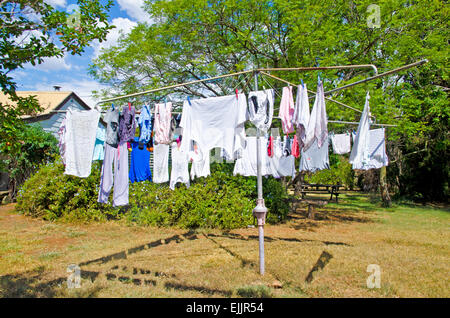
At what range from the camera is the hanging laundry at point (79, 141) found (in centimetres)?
555

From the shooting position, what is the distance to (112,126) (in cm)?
511

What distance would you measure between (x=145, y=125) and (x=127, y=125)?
13.1 inches

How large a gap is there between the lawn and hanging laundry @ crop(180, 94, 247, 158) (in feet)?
6.67

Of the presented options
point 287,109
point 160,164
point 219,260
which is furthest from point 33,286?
point 287,109

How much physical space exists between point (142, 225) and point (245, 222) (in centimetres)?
286

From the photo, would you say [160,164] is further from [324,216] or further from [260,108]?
[324,216]

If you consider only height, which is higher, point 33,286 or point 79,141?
point 79,141

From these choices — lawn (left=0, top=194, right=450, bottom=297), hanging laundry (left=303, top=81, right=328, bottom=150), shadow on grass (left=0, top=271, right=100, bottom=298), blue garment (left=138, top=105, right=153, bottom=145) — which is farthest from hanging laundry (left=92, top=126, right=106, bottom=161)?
hanging laundry (left=303, top=81, right=328, bottom=150)

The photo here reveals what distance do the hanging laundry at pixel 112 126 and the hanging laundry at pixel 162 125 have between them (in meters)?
0.66

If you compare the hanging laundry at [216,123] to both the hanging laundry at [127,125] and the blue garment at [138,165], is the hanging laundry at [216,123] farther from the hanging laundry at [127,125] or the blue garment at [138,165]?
the blue garment at [138,165]

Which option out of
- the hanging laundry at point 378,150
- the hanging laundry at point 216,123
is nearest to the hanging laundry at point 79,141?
the hanging laundry at point 216,123

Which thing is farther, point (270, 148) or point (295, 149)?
point (270, 148)

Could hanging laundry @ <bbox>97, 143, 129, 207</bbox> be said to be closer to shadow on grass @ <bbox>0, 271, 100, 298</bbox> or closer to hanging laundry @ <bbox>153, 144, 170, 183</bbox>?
hanging laundry @ <bbox>153, 144, 170, 183</bbox>
